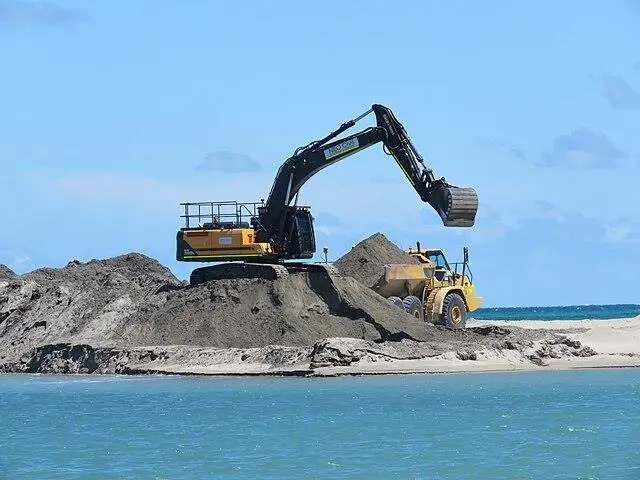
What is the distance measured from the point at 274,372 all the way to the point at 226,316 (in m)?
3.79

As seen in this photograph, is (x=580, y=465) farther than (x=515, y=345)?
No

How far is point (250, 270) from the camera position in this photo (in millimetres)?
41531

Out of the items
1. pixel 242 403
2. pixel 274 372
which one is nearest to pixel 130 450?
pixel 242 403

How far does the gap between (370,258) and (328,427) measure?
68.7ft

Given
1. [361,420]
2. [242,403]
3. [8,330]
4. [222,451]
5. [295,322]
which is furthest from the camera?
[8,330]

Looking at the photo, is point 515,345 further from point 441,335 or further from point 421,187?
point 421,187

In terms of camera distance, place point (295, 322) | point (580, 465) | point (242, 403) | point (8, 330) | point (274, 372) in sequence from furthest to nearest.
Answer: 1. point (8, 330)
2. point (295, 322)
3. point (274, 372)
4. point (242, 403)
5. point (580, 465)

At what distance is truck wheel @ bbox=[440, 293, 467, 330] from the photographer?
45.0 metres

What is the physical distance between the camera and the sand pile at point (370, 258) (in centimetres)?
4631

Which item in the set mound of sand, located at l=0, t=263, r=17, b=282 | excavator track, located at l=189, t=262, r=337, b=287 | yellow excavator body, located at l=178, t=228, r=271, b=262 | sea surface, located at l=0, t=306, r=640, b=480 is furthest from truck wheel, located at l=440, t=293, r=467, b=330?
mound of sand, located at l=0, t=263, r=17, b=282

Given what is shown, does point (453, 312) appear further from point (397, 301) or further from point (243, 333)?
point (243, 333)

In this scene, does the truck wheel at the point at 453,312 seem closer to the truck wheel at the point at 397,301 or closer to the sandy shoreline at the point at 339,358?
the truck wheel at the point at 397,301

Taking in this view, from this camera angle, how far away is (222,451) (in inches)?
931

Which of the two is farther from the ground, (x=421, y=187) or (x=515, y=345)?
(x=421, y=187)
